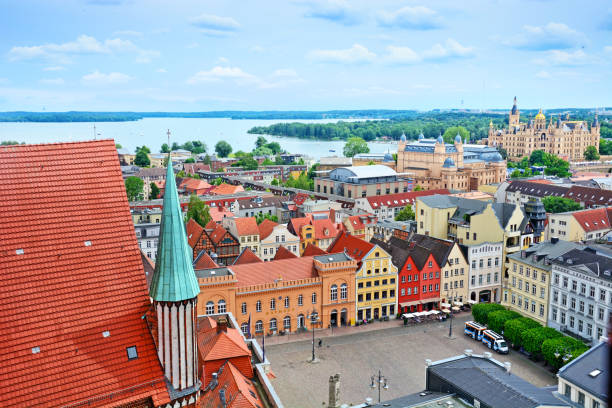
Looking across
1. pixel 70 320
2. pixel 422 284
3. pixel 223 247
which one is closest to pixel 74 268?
pixel 70 320

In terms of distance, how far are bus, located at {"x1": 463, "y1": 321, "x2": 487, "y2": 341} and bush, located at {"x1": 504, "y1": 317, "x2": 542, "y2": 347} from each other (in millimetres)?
2377

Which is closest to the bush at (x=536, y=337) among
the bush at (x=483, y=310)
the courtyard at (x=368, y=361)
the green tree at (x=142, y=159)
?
the courtyard at (x=368, y=361)

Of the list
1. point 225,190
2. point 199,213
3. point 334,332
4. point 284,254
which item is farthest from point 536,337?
point 225,190

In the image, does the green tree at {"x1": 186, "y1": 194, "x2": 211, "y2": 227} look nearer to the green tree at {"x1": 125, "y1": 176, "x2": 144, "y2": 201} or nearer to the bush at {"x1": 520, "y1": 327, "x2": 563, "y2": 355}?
the green tree at {"x1": 125, "y1": 176, "x2": 144, "y2": 201}

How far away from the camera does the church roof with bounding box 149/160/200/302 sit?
1905 cm

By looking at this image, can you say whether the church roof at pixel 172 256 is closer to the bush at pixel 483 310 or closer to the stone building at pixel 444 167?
the bush at pixel 483 310

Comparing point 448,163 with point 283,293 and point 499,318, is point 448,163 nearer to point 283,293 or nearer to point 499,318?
point 499,318

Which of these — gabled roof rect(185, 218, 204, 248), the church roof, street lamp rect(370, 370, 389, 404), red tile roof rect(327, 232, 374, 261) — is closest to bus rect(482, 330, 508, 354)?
street lamp rect(370, 370, 389, 404)

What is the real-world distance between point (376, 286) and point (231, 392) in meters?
27.4

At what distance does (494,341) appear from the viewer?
45125 millimetres

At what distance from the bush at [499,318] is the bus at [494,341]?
49cm

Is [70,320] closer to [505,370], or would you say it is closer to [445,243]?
[505,370]

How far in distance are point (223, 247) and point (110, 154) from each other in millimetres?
44690

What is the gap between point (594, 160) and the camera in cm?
18638
